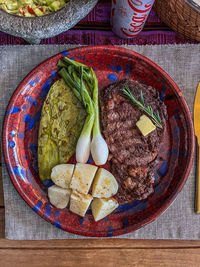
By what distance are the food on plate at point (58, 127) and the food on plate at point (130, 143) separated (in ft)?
0.55

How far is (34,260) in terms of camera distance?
161 cm

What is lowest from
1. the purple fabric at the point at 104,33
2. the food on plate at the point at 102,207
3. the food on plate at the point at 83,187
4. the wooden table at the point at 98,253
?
the wooden table at the point at 98,253

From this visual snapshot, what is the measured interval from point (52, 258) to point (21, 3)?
1.31 meters

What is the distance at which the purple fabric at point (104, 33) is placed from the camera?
Answer: 160 cm

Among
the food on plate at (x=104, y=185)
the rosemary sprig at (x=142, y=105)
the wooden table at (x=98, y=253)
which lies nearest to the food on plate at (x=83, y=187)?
the food on plate at (x=104, y=185)

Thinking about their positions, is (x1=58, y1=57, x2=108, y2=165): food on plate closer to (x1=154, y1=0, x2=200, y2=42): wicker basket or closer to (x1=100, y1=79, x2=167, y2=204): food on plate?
(x1=100, y1=79, x2=167, y2=204): food on plate

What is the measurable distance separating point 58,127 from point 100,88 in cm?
32

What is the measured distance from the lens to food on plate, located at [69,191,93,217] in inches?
57.5

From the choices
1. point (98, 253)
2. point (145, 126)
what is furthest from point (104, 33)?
point (98, 253)

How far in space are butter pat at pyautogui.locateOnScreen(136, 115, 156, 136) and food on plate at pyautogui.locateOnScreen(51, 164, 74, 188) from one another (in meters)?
0.39

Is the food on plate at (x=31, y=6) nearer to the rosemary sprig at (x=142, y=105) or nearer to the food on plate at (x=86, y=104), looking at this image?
the food on plate at (x=86, y=104)

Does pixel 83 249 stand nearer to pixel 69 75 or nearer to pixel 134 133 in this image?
pixel 134 133

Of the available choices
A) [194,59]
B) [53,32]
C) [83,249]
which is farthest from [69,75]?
[83,249]

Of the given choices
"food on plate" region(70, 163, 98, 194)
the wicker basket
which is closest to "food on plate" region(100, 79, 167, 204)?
"food on plate" region(70, 163, 98, 194)
